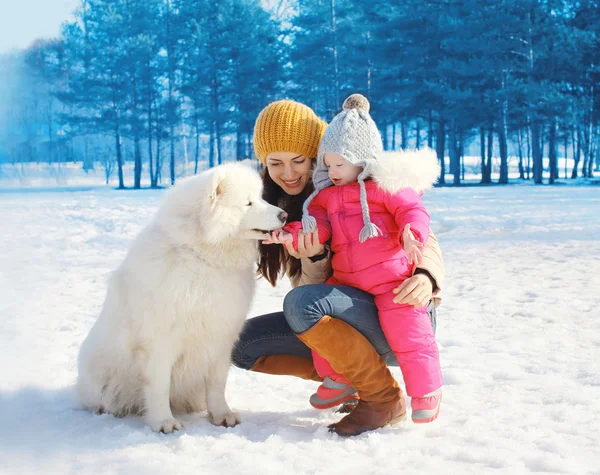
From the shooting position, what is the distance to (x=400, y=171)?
2.17 metres

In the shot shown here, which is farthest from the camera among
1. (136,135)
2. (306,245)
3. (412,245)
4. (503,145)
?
(136,135)

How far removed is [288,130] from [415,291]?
107cm

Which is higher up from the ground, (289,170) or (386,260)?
(289,170)

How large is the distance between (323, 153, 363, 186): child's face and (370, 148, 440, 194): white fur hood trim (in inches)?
3.9

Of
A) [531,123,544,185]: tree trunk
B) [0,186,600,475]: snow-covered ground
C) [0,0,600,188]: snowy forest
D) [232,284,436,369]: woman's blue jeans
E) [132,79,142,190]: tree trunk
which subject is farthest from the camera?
[132,79,142,190]: tree trunk

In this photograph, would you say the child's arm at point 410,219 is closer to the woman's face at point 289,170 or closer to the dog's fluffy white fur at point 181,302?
the dog's fluffy white fur at point 181,302

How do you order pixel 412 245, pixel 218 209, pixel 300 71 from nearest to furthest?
pixel 412 245 < pixel 218 209 < pixel 300 71

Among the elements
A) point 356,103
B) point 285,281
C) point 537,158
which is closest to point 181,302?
point 356,103

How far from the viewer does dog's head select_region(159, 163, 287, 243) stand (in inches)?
82.4

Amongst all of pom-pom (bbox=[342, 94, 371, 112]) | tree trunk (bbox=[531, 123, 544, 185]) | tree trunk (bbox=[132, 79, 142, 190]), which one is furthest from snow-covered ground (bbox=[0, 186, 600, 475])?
tree trunk (bbox=[132, 79, 142, 190])

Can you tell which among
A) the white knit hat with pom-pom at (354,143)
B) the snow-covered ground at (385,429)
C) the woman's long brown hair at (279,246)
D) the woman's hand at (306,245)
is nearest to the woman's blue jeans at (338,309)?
the woman's hand at (306,245)

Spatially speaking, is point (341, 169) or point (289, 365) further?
point (289, 365)

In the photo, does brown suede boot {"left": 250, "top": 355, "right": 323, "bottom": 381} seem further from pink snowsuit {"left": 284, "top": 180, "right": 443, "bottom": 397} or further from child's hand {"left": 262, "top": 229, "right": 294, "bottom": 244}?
child's hand {"left": 262, "top": 229, "right": 294, "bottom": 244}

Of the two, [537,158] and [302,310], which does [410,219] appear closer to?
[302,310]
